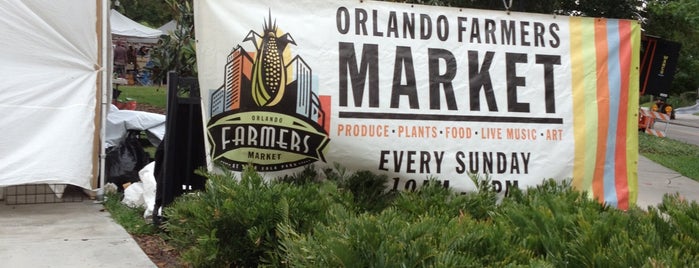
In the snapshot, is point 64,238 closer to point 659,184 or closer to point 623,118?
point 623,118

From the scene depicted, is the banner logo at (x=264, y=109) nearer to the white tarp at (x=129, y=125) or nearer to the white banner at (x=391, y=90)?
the white banner at (x=391, y=90)

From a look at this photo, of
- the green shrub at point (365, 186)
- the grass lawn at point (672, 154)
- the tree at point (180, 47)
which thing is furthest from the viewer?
the grass lawn at point (672, 154)

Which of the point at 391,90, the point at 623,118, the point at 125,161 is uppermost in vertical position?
the point at 391,90

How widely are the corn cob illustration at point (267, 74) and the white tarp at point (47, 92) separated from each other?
2.75 metres

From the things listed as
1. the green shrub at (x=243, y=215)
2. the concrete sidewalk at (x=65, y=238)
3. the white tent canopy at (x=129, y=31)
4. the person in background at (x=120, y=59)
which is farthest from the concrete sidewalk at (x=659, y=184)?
the white tent canopy at (x=129, y=31)

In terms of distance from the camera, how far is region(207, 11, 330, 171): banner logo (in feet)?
14.5

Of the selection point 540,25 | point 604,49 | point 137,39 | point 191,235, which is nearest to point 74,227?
point 191,235

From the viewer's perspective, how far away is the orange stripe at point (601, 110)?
5145 millimetres

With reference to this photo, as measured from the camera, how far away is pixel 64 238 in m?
5.55

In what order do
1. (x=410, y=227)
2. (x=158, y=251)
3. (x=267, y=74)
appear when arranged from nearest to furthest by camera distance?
(x=410, y=227) < (x=267, y=74) < (x=158, y=251)

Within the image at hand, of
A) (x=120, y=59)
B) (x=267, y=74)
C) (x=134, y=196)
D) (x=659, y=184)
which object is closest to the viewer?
(x=267, y=74)

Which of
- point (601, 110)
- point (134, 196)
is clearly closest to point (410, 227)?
point (601, 110)

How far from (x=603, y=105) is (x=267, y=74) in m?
2.41

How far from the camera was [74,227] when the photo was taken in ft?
19.5
